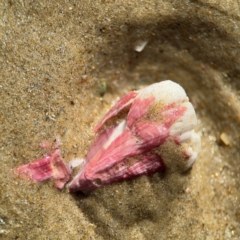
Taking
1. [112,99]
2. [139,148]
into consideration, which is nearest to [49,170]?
[139,148]

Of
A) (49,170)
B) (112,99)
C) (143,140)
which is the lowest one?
(49,170)

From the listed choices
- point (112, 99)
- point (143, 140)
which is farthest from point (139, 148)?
point (112, 99)

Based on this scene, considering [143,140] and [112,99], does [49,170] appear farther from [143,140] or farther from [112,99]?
[112,99]

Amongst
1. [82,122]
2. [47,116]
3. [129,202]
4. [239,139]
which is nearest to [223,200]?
[239,139]

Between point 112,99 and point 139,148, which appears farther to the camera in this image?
point 112,99

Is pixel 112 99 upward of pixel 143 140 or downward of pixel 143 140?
downward
